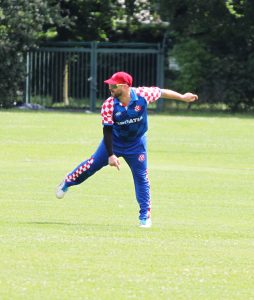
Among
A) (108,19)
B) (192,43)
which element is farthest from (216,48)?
(108,19)

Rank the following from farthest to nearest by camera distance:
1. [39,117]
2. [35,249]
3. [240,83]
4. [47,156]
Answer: [240,83] → [39,117] → [47,156] → [35,249]

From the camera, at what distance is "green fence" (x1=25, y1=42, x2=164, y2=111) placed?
38.9m

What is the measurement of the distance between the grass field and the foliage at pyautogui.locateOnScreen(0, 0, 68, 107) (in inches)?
429

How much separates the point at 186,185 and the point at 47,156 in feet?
23.2

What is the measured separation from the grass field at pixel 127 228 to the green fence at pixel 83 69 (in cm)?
1178

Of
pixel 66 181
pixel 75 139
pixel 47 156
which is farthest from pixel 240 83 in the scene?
pixel 66 181

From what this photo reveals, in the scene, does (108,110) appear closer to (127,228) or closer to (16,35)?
(127,228)

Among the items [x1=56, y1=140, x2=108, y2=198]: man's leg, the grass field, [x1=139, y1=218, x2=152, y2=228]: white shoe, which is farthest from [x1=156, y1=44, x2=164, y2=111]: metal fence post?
[x1=139, y1=218, x2=152, y2=228]: white shoe

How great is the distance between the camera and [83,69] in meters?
39.8

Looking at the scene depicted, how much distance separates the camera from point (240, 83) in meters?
37.9

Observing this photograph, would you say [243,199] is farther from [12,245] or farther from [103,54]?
[103,54]

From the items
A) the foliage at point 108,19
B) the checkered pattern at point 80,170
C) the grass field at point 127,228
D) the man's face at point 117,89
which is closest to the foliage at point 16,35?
the foliage at point 108,19

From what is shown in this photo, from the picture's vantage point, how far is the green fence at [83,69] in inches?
1531

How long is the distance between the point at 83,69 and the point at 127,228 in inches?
1082
